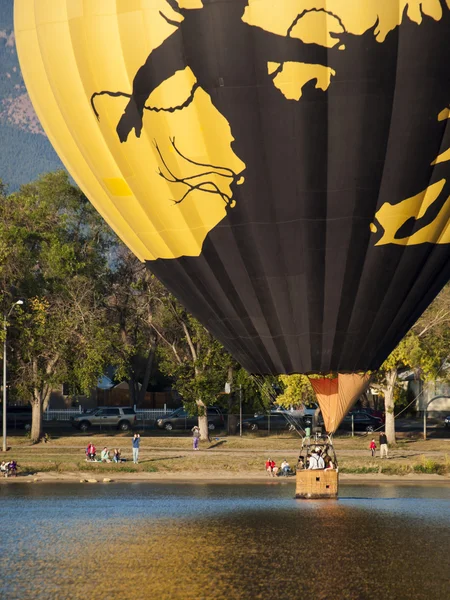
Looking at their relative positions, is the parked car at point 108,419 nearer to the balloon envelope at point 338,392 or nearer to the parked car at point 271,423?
the parked car at point 271,423

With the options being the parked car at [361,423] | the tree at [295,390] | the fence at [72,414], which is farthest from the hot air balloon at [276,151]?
the fence at [72,414]

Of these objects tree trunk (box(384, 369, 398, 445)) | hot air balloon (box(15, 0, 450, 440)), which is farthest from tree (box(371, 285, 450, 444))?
hot air balloon (box(15, 0, 450, 440))

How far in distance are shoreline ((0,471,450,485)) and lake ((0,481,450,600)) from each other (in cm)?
250

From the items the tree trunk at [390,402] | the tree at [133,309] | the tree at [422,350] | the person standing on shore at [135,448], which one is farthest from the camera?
the tree at [133,309]

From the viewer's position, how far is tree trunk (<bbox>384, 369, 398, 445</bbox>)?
227 ft

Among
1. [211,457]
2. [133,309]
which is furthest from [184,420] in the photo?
[211,457]

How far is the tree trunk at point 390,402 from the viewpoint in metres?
69.1

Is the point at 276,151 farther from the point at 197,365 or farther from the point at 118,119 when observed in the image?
the point at 197,365

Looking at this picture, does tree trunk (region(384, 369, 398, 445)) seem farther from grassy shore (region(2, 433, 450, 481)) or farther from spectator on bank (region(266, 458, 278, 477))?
spectator on bank (region(266, 458, 278, 477))

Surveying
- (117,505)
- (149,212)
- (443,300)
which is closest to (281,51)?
(149,212)

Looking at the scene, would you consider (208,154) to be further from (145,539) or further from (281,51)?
(145,539)

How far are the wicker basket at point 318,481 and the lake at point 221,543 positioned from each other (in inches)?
50.6

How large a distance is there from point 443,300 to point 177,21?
130 feet

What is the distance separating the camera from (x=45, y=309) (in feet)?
243
